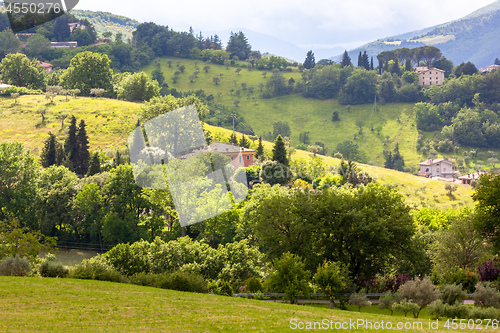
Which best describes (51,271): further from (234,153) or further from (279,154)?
(234,153)

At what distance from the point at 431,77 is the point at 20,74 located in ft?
487

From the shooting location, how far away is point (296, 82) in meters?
175

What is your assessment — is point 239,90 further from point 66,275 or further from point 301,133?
point 66,275

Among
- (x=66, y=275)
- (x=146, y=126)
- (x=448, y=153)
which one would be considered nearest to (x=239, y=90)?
(x=448, y=153)

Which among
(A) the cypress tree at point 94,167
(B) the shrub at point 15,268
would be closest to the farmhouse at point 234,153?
(A) the cypress tree at point 94,167

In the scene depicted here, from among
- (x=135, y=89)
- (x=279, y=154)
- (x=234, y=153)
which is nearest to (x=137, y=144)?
(x=234, y=153)

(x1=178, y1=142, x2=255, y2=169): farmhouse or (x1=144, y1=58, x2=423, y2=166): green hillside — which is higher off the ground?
(x1=144, y1=58, x2=423, y2=166): green hillside

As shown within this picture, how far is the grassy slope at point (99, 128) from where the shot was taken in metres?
79.2

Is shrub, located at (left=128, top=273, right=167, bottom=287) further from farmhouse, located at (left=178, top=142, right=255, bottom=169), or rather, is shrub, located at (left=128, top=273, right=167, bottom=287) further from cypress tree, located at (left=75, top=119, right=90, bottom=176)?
cypress tree, located at (left=75, top=119, right=90, bottom=176)

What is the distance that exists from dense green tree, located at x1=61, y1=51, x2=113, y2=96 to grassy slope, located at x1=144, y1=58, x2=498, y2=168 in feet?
170

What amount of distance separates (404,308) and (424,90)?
16036 centimetres

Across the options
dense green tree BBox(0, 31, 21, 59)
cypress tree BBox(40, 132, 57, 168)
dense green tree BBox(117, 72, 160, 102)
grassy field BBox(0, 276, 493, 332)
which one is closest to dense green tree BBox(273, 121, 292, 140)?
dense green tree BBox(117, 72, 160, 102)

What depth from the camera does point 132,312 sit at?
61.6ft

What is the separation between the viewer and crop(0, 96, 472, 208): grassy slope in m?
79.2
